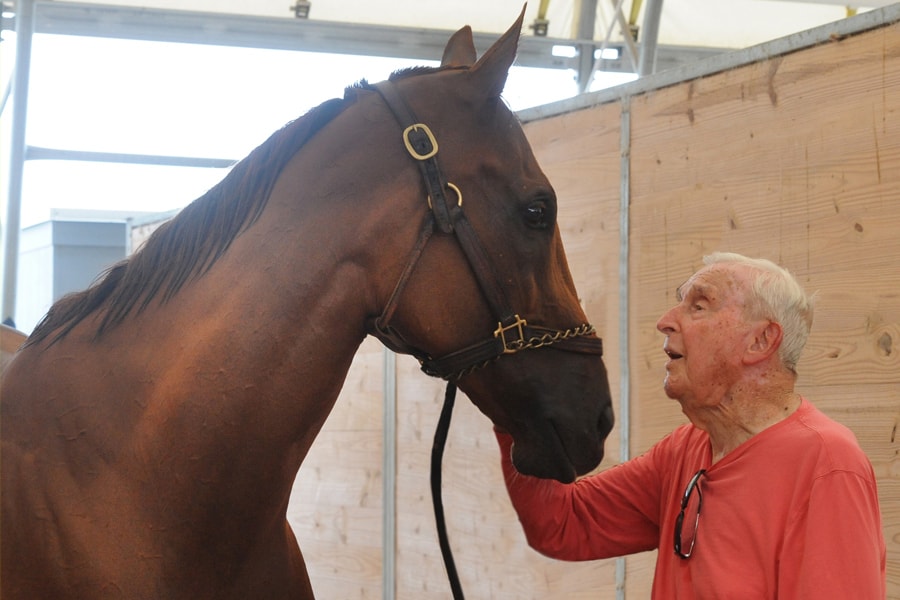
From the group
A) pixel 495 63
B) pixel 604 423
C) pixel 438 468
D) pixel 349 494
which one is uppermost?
pixel 495 63

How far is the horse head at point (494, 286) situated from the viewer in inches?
61.6

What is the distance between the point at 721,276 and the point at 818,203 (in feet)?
2.24

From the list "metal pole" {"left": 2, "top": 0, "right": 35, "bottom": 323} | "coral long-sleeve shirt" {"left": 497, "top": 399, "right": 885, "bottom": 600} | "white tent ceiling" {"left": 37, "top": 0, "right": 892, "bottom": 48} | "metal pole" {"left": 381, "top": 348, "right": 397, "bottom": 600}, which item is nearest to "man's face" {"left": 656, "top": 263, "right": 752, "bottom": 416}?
"coral long-sleeve shirt" {"left": 497, "top": 399, "right": 885, "bottom": 600}

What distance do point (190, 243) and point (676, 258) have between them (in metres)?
1.50

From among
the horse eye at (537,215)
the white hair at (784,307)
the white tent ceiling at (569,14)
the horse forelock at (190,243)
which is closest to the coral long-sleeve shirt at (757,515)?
the white hair at (784,307)

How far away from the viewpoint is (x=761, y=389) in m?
1.64

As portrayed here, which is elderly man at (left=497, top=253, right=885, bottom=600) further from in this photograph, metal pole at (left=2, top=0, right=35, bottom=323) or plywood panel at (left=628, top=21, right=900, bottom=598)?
metal pole at (left=2, top=0, right=35, bottom=323)

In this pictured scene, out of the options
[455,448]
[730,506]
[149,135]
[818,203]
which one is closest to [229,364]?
[730,506]

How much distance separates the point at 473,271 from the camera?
1.57 m

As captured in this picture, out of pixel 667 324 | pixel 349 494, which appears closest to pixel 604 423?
pixel 667 324

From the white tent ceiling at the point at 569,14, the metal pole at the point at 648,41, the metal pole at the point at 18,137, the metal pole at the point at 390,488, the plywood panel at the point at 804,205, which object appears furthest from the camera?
the white tent ceiling at the point at 569,14

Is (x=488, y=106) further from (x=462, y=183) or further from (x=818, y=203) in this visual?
(x=818, y=203)

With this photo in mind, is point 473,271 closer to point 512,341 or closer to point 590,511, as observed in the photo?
point 512,341

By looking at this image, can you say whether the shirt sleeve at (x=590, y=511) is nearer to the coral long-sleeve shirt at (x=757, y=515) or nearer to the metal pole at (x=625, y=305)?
the coral long-sleeve shirt at (x=757, y=515)
